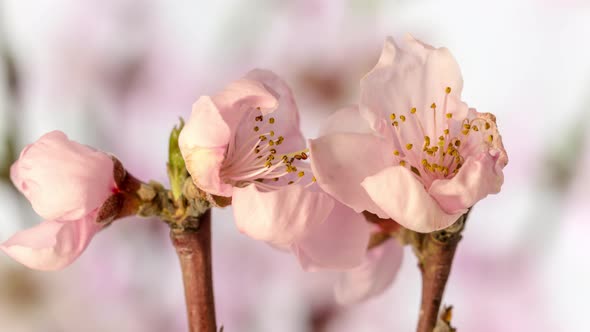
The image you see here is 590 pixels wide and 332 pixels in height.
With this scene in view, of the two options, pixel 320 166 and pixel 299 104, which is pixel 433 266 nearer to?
pixel 320 166

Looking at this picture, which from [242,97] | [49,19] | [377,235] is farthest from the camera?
[49,19]

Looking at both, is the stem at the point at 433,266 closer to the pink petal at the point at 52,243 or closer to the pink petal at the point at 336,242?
the pink petal at the point at 336,242

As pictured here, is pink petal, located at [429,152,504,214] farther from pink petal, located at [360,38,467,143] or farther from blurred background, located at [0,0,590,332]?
blurred background, located at [0,0,590,332]

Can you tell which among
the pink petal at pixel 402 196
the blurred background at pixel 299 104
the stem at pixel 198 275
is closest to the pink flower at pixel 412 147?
the pink petal at pixel 402 196

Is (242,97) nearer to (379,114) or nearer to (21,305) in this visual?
(379,114)

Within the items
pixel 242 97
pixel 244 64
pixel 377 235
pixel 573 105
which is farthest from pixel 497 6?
pixel 242 97

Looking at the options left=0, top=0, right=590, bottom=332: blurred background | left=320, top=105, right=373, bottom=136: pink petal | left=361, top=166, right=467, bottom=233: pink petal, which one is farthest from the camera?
left=0, top=0, right=590, bottom=332: blurred background

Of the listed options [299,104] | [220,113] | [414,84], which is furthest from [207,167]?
[299,104]

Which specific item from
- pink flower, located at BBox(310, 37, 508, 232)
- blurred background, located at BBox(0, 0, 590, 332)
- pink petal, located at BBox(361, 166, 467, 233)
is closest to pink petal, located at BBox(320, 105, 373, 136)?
pink flower, located at BBox(310, 37, 508, 232)
